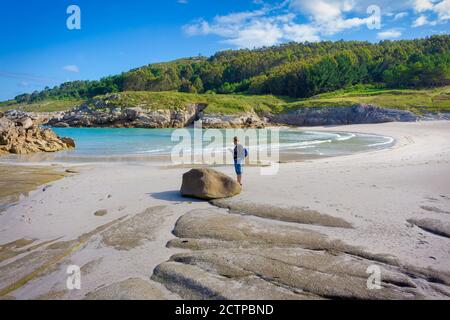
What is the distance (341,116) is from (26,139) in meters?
56.6

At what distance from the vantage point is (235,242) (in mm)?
6129

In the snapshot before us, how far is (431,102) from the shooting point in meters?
59.6

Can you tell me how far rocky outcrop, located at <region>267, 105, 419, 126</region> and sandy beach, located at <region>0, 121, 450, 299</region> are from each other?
177 ft

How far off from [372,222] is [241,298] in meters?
4.20

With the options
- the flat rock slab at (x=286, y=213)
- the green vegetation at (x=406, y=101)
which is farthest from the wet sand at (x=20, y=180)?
the green vegetation at (x=406, y=101)

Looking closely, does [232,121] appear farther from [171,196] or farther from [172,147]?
[171,196]

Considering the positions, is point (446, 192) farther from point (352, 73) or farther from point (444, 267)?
point (352, 73)

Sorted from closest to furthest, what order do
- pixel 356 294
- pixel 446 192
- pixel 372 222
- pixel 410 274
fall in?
pixel 356 294 → pixel 410 274 → pixel 372 222 → pixel 446 192

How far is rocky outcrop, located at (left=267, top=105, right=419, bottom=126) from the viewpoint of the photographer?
58531 millimetres

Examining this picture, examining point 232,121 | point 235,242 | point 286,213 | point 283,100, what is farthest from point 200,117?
point 235,242

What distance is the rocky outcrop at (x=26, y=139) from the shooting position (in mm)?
25200

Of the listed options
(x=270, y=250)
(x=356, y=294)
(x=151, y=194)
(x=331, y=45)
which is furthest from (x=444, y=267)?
(x=331, y=45)

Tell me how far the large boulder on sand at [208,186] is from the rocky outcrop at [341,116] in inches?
2212

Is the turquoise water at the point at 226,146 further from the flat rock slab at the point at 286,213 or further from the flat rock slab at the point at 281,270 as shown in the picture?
the flat rock slab at the point at 281,270
